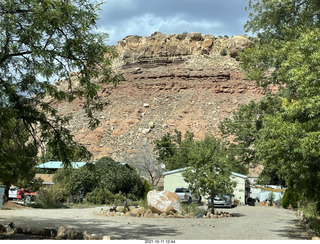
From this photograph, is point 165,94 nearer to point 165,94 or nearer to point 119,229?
point 165,94

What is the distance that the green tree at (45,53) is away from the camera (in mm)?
10914

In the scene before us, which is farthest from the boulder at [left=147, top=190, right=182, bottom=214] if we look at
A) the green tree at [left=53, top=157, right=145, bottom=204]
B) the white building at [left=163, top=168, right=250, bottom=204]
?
the white building at [left=163, top=168, right=250, bottom=204]

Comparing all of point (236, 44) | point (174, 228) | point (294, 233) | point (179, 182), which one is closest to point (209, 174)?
point (174, 228)

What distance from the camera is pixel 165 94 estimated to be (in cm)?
9344

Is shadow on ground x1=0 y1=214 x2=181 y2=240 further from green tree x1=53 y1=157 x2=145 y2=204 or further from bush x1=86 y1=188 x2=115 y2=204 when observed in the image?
green tree x1=53 y1=157 x2=145 y2=204

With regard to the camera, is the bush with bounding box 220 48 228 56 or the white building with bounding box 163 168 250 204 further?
the bush with bounding box 220 48 228 56

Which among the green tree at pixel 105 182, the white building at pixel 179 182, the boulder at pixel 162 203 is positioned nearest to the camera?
the boulder at pixel 162 203

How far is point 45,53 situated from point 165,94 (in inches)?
3260

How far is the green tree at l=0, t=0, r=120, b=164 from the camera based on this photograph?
10.9m

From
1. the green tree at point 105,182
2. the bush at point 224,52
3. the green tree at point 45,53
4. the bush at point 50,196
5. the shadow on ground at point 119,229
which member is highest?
the bush at point 224,52

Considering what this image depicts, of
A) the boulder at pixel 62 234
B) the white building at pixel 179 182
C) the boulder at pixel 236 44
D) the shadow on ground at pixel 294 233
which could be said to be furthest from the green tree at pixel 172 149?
the boulder at pixel 62 234

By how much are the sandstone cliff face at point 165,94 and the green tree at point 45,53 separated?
53517 mm

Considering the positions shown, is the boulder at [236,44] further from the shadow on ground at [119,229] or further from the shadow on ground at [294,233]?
the shadow on ground at [119,229]

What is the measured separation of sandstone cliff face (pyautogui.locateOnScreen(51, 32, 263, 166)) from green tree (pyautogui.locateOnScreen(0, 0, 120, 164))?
176ft
